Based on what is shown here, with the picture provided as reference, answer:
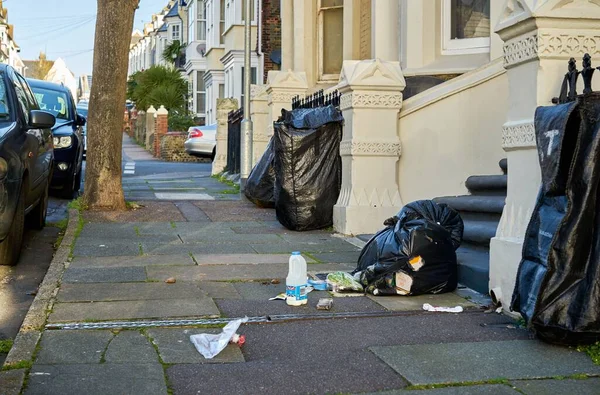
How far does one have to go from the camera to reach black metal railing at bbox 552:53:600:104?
5014 mm

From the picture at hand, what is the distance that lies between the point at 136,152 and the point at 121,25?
83.7 feet

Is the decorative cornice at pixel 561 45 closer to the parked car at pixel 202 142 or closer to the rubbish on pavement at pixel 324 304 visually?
the rubbish on pavement at pixel 324 304

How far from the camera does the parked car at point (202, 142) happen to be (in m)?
25.0

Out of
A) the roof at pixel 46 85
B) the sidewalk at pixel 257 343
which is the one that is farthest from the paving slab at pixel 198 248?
the roof at pixel 46 85

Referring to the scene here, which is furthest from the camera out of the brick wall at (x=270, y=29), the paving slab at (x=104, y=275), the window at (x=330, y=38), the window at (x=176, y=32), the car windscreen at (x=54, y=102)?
the window at (x=176, y=32)

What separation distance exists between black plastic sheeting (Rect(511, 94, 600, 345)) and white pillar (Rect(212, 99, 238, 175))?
15.4 m

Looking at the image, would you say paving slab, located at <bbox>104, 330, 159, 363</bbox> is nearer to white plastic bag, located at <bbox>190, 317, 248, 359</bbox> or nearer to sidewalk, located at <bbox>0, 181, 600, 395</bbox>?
sidewalk, located at <bbox>0, 181, 600, 395</bbox>

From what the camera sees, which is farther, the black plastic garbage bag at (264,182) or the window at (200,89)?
the window at (200,89)

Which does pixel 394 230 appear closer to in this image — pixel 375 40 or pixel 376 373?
pixel 376 373

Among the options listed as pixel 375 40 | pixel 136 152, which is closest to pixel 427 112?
pixel 375 40

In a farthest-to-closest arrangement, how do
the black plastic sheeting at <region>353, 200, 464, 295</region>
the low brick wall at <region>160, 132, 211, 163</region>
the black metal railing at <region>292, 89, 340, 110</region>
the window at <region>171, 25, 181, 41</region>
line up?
the window at <region>171, 25, 181, 41</region>, the low brick wall at <region>160, 132, 211, 163</region>, the black metal railing at <region>292, 89, 340, 110</region>, the black plastic sheeting at <region>353, 200, 464, 295</region>

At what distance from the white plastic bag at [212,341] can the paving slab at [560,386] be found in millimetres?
1653

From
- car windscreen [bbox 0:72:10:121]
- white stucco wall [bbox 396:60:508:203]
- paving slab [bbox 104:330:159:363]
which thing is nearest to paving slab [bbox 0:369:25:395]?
paving slab [bbox 104:330:159:363]

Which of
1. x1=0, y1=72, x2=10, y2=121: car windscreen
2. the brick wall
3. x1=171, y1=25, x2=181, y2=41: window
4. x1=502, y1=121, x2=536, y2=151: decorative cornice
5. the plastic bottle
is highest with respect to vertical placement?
x1=171, y1=25, x2=181, y2=41: window
